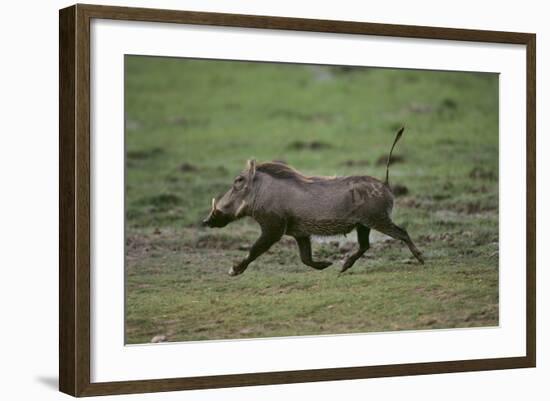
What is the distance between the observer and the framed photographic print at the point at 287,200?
9.62 meters

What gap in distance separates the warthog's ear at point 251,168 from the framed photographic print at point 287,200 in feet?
0.12

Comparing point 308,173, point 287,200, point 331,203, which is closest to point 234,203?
point 287,200

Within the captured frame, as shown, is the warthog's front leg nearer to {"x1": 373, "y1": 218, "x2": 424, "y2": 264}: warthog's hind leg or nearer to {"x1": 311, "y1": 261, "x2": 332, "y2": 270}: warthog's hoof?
{"x1": 311, "y1": 261, "x2": 332, "y2": 270}: warthog's hoof

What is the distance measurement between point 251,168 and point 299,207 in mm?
500

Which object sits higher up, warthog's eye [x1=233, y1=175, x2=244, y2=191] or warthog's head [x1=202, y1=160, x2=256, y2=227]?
warthog's eye [x1=233, y1=175, x2=244, y2=191]

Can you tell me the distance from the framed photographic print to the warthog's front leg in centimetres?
1

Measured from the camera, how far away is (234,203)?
10.7m

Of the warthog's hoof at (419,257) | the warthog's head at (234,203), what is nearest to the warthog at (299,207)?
the warthog's head at (234,203)

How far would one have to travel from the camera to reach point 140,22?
9.70m

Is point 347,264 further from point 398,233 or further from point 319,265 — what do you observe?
point 398,233

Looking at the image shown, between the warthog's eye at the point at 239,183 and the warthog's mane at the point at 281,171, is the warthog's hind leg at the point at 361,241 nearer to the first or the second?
the warthog's mane at the point at 281,171

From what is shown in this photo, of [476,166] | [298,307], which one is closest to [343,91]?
[476,166]

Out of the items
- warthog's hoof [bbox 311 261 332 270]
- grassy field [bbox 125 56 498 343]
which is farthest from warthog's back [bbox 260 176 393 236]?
warthog's hoof [bbox 311 261 332 270]

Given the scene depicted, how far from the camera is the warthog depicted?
10695 mm
